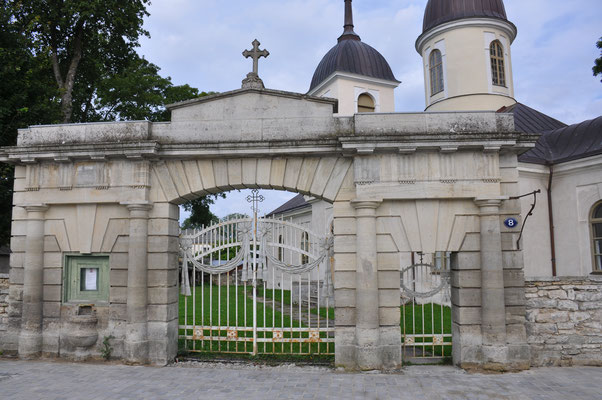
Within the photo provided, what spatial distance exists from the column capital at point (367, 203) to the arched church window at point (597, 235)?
8.73 m

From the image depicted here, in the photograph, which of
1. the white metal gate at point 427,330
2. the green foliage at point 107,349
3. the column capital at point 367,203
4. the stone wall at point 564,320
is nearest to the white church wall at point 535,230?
the white metal gate at point 427,330

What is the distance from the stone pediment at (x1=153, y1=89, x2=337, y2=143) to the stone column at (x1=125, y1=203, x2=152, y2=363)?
1.50m

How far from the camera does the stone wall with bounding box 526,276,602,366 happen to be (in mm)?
7332

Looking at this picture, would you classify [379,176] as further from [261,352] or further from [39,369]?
[39,369]

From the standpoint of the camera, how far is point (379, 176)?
7508 millimetres

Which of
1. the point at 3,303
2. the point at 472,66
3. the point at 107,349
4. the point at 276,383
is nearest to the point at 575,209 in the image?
the point at 472,66

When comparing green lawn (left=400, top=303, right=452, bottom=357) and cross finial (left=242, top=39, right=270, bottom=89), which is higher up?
cross finial (left=242, top=39, right=270, bottom=89)

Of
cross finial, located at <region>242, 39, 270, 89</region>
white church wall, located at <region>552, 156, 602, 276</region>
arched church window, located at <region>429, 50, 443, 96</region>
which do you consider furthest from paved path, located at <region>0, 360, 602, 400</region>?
arched church window, located at <region>429, 50, 443, 96</region>

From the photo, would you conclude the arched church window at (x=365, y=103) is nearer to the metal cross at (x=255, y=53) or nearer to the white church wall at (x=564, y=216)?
the white church wall at (x=564, y=216)

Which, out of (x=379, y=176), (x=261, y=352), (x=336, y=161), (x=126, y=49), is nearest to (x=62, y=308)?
(x=261, y=352)

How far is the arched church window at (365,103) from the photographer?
70.9 ft

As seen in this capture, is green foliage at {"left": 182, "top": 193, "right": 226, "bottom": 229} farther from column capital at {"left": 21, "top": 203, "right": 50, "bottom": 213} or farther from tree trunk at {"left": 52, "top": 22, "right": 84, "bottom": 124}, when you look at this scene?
column capital at {"left": 21, "top": 203, "right": 50, "bottom": 213}

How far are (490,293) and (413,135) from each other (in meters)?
2.87

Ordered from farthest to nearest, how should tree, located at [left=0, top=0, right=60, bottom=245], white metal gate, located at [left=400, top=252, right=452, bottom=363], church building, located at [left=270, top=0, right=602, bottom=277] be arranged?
1. church building, located at [left=270, top=0, right=602, bottom=277]
2. tree, located at [left=0, top=0, right=60, bottom=245]
3. white metal gate, located at [left=400, top=252, right=452, bottom=363]
